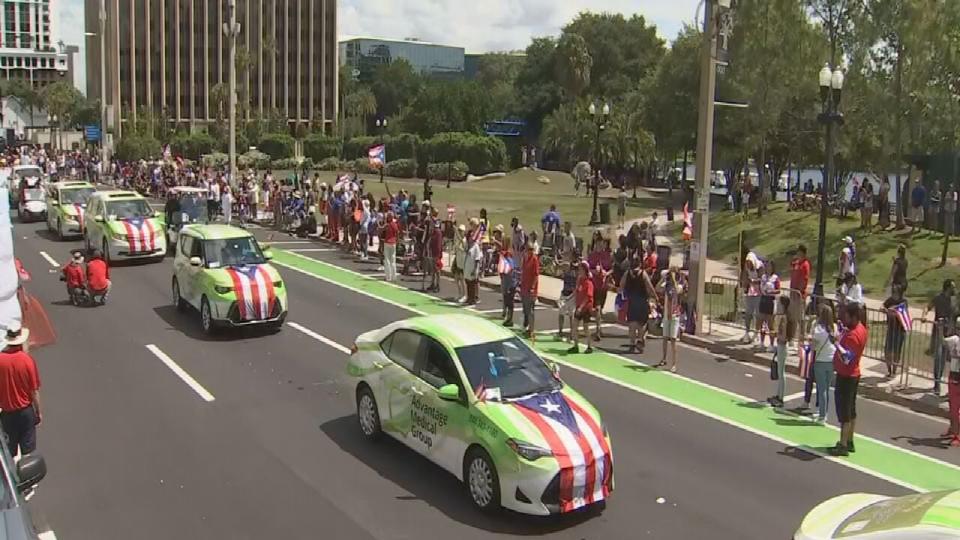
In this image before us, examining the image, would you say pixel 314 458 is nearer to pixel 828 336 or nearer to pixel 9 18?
pixel 828 336

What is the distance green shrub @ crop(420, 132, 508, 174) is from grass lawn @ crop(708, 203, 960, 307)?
3840cm

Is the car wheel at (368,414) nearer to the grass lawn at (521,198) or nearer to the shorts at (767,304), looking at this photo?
the shorts at (767,304)

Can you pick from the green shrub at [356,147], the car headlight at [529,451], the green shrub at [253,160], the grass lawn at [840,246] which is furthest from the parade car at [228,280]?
the green shrub at [356,147]

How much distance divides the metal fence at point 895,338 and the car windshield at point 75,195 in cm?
2152

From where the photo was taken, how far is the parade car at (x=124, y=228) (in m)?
25.0

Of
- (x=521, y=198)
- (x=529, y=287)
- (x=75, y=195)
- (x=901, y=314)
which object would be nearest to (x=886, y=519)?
(x=901, y=314)

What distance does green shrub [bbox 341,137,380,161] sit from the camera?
293ft

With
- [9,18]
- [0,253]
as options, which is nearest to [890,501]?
[0,253]

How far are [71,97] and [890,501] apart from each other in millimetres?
125717

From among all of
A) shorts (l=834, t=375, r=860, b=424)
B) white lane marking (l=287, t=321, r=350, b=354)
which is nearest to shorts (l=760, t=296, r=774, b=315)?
shorts (l=834, t=375, r=860, b=424)

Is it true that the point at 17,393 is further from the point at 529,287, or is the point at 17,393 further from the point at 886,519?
the point at 529,287

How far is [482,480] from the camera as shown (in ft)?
29.8

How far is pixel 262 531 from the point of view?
8719 millimetres

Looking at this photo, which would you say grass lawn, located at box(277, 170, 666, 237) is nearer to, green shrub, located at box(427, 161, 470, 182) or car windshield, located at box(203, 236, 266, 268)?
green shrub, located at box(427, 161, 470, 182)
